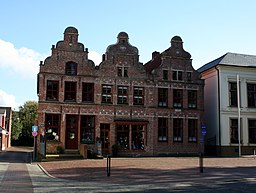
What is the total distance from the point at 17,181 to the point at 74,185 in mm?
2899

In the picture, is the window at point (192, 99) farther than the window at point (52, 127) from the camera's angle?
Yes

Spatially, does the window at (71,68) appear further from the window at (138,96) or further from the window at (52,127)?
the window at (138,96)

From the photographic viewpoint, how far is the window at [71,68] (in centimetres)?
3247

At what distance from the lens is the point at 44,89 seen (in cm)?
3117

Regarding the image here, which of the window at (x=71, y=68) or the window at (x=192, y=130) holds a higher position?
the window at (x=71, y=68)

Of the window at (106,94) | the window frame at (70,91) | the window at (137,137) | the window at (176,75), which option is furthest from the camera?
the window at (176,75)

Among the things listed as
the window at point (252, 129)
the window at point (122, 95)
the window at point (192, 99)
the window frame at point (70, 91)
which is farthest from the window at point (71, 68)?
the window at point (252, 129)

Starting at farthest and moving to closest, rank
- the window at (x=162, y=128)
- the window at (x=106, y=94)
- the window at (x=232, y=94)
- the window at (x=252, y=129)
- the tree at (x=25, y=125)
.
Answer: the tree at (x=25, y=125), the window at (x=252, y=129), the window at (x=232, y=94), the window at (x=162, y=128), the window at (x=106, y=94)

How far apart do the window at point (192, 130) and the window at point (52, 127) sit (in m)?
13.4

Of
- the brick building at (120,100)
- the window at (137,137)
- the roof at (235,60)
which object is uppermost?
the roof at (235,60)

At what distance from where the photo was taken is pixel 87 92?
108ft

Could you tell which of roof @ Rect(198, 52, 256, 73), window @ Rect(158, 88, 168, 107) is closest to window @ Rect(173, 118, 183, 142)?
window @ Rect(158, 88, 168, 107)

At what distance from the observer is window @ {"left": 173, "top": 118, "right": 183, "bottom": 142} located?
34.9 metres

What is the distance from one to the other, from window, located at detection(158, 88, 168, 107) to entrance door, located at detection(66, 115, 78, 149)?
8.72 metres
